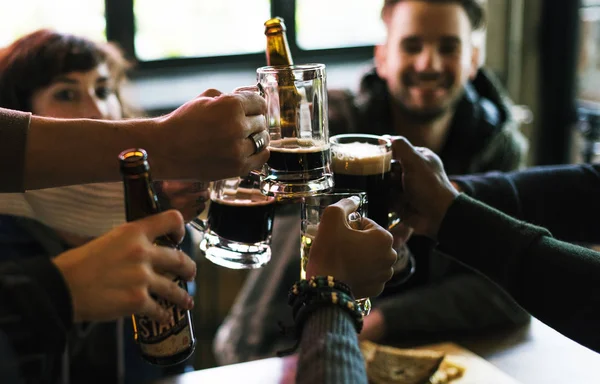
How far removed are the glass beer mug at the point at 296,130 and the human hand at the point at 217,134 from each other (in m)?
0.02

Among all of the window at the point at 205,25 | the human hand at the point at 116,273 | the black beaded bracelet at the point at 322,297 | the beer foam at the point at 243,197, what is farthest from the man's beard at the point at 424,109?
the human hand at the point at 116,273

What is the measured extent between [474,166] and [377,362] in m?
1.15

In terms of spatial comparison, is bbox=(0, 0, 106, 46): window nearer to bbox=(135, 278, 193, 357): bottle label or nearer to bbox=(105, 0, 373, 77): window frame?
bbox=(105, 0, 373, 77): window frame

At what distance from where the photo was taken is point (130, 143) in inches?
33.1

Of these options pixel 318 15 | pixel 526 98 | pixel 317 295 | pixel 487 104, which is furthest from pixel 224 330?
pixel 526 98

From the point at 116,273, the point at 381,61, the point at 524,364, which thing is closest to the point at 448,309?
the point at 524,364

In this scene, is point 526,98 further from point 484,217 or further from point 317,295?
point 317,295

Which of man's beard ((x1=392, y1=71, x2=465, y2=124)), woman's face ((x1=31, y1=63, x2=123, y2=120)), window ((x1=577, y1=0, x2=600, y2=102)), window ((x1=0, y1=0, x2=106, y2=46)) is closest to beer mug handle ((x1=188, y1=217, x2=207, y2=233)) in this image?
woman's face ((x1=31, y1=63, x2=123, y2=120))

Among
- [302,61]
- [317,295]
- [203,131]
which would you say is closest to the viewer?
[317,295]

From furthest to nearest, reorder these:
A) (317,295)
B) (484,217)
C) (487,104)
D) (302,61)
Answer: (302,61) → (487,104) → (484,217) → (317,295)

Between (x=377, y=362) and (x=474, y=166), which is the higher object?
(x=474, y=166)

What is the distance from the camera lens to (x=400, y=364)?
1097mm

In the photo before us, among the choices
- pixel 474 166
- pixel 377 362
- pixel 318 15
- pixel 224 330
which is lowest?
pixel 224 330

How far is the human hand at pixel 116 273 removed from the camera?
58 cm
